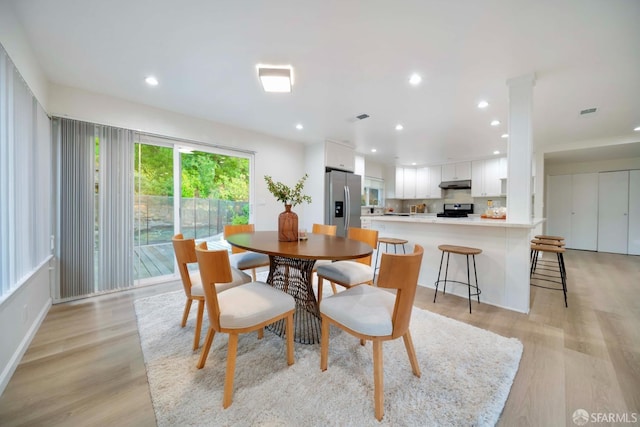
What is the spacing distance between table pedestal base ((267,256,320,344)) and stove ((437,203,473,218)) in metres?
5.61

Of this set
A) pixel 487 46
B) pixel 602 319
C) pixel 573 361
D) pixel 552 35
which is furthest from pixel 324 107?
pixel 602 319

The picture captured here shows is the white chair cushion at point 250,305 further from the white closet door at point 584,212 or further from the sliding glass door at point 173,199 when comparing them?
the white closet door at point 584,212

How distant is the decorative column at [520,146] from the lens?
7.64ft

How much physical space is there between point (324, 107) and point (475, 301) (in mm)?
2970

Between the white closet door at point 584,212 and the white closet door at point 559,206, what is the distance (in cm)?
8

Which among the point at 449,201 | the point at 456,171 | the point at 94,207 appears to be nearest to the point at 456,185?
the point at 456,171

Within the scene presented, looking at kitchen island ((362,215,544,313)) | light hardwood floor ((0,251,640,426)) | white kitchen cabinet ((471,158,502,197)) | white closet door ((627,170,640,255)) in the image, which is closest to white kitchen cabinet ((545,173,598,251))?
white closet door ((627,170,640,255))

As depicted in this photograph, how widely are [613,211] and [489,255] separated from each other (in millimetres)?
5540

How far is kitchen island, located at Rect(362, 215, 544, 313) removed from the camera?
240 cm

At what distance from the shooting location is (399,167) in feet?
22.8

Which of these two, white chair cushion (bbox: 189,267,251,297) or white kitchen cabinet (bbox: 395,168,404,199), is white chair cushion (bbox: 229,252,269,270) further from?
white kitchen cabinet (bbox: 395,168,404,199)

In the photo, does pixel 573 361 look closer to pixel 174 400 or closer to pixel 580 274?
pixel 174 400

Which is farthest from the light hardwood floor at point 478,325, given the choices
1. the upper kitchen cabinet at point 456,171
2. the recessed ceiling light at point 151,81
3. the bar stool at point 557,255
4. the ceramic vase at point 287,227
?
the upper kitchen cabinet at point 456,171

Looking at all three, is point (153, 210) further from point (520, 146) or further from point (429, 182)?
point (429, 182)
